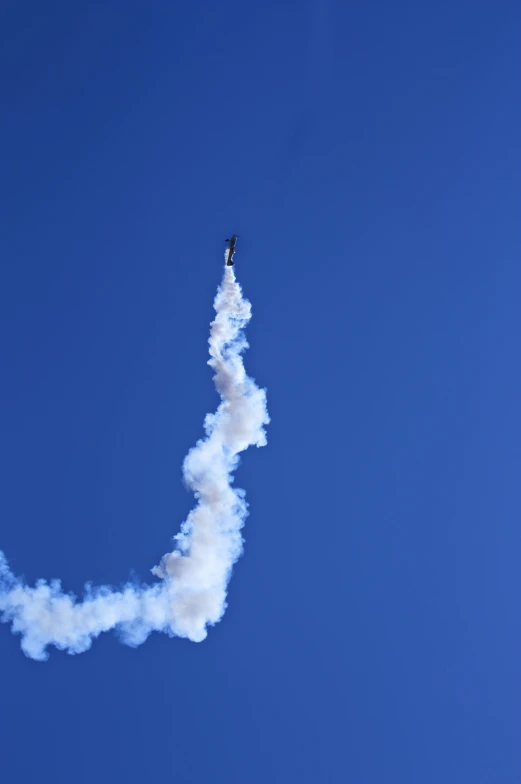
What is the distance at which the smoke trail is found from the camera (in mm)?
66750

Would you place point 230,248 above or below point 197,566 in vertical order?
above

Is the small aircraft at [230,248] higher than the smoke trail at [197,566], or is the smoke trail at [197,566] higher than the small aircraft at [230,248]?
the small aircraft at [230,248]

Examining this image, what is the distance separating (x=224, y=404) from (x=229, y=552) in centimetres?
1438

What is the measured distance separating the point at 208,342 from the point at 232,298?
495 centimetres

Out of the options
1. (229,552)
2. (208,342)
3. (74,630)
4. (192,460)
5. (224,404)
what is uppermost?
(208,342)

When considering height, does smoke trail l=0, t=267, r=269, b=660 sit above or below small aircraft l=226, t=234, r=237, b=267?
below

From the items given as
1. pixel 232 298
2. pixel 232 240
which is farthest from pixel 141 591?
pixel 232 240

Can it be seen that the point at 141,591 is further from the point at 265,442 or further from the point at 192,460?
the point at 265,442

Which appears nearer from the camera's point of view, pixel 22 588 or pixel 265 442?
pixel 22 588

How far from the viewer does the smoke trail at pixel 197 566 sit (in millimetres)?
66750

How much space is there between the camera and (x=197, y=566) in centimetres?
6706

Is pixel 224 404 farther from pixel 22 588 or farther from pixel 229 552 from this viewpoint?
pixel 22 588

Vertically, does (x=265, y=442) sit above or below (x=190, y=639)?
above

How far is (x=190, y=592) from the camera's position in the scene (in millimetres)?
67000
